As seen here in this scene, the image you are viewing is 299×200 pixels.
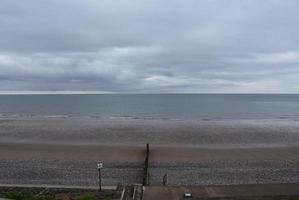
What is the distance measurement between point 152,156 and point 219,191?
13.3 metres

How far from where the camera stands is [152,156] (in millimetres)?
29219

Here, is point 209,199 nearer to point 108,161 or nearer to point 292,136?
point 108,161

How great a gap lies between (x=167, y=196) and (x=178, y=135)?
26.7 meters

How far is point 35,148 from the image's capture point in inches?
1314

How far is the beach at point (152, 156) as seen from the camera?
73.7 feet

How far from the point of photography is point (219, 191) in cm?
1625

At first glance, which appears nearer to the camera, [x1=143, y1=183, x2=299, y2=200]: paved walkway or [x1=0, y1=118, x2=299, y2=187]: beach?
[x1=143, y1=183, x2=299, y2=200]: paved walkway

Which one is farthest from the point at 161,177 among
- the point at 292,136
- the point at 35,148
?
the point at 292,136

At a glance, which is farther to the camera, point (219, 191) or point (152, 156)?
point (152, 156)

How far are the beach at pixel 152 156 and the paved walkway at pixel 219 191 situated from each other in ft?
14.0

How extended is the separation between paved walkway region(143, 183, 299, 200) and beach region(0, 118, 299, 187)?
14.0 ft

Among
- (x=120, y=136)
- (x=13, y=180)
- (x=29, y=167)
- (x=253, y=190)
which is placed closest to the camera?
(x=253, y=190)

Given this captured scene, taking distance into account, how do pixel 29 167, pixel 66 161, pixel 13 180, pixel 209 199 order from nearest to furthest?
1. pixel 209 199
2. pixel 13 180
3. pixel 29 167
4. pixel 66 161

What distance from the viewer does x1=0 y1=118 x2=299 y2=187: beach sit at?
73.7 feet
